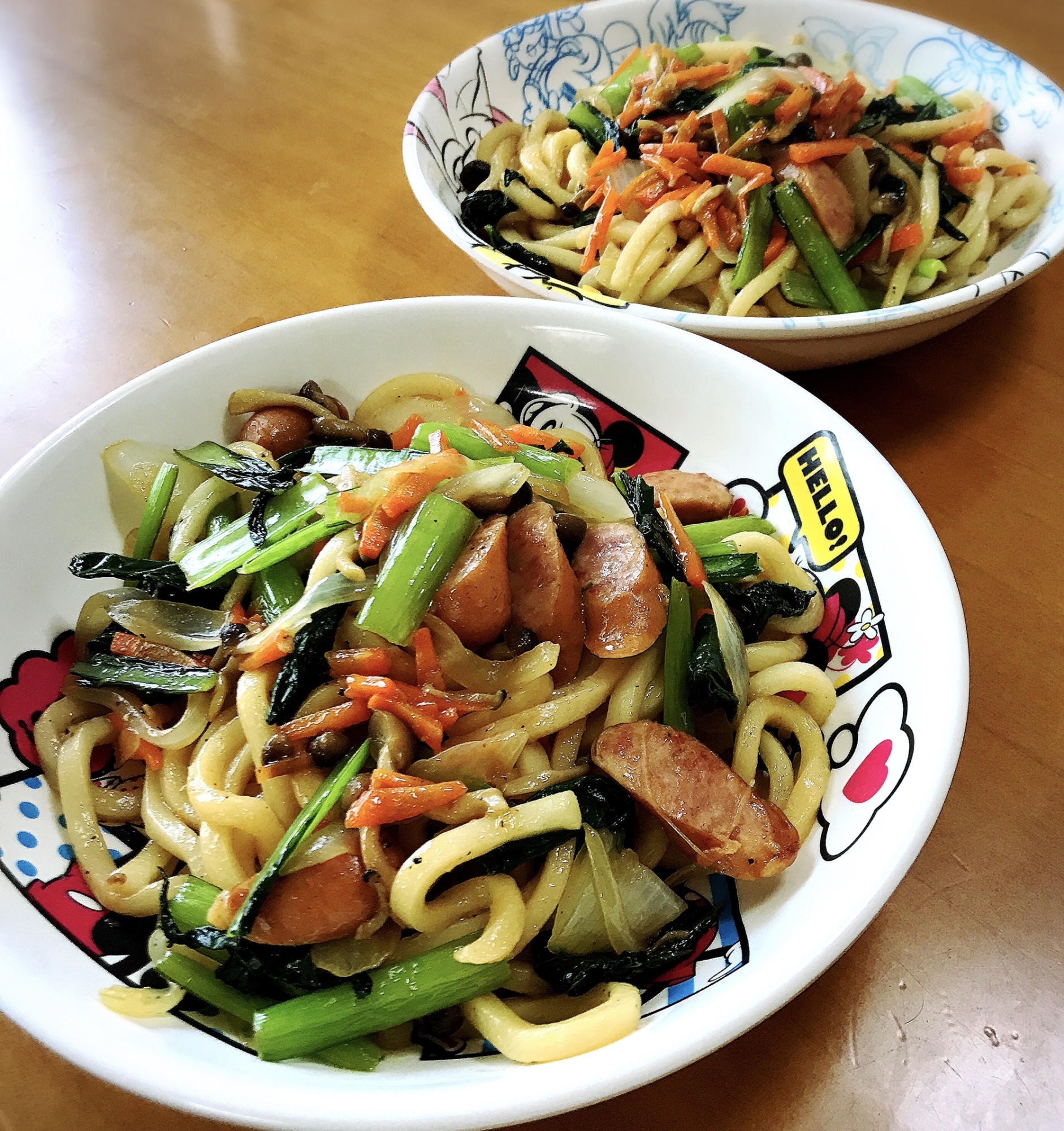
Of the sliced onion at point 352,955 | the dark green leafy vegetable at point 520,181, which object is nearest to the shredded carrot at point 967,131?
the dark green leafy vegetable at point 520,181

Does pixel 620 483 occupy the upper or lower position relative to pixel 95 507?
upper

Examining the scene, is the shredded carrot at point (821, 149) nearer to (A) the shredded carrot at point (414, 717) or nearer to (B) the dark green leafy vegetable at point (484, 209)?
(B) the dark green leafy vegetable at point (484, 209)

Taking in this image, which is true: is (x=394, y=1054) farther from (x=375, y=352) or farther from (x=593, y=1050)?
(x=375, y=352)

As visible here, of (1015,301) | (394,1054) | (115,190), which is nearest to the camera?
(394,1054)

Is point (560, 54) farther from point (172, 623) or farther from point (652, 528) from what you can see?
point (172, 623)

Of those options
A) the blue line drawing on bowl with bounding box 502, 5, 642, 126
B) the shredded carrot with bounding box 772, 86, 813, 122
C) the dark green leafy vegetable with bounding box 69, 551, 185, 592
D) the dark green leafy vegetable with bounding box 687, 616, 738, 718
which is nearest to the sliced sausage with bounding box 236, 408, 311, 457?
the dark green leafy vegetable with bounding box 69, 551, 185, 592

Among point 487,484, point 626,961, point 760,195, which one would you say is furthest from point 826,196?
point 626,961

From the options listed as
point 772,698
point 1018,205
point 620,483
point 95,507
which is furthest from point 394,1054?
point 1018,205
